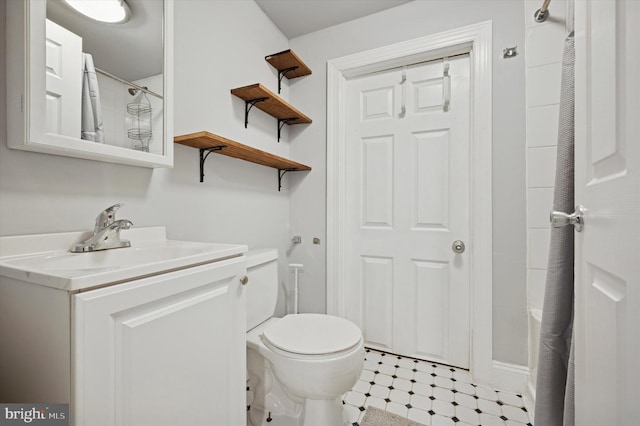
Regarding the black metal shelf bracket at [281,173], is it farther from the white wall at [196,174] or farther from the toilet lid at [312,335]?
the toilet lid at [312,335]

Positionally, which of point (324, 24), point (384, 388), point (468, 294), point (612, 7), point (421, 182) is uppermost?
point (324, 24)

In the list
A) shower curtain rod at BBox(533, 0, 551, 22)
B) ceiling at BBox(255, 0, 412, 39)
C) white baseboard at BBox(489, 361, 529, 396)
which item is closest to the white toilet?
white baseboard at BBox(489, 361, 529, 396)

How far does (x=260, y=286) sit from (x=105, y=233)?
683mm

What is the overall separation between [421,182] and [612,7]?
1.27 meters

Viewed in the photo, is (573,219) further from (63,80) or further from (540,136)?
(63,80)

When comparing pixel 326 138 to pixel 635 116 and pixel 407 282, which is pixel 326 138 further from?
pixel 635 116

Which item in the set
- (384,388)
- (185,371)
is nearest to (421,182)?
(384,388)

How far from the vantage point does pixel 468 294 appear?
1677 mm

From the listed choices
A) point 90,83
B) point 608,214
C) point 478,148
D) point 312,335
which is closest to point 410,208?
point 478,148

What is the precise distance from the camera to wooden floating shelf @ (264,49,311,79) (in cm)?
179

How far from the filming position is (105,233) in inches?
35.0

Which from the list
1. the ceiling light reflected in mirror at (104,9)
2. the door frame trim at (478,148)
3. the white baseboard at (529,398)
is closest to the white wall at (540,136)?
the white baseboard at (529,398)

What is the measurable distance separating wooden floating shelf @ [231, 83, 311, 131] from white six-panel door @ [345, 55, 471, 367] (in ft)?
1.30

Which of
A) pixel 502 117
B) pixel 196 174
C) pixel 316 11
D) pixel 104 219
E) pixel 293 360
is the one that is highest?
pixel 316 11
